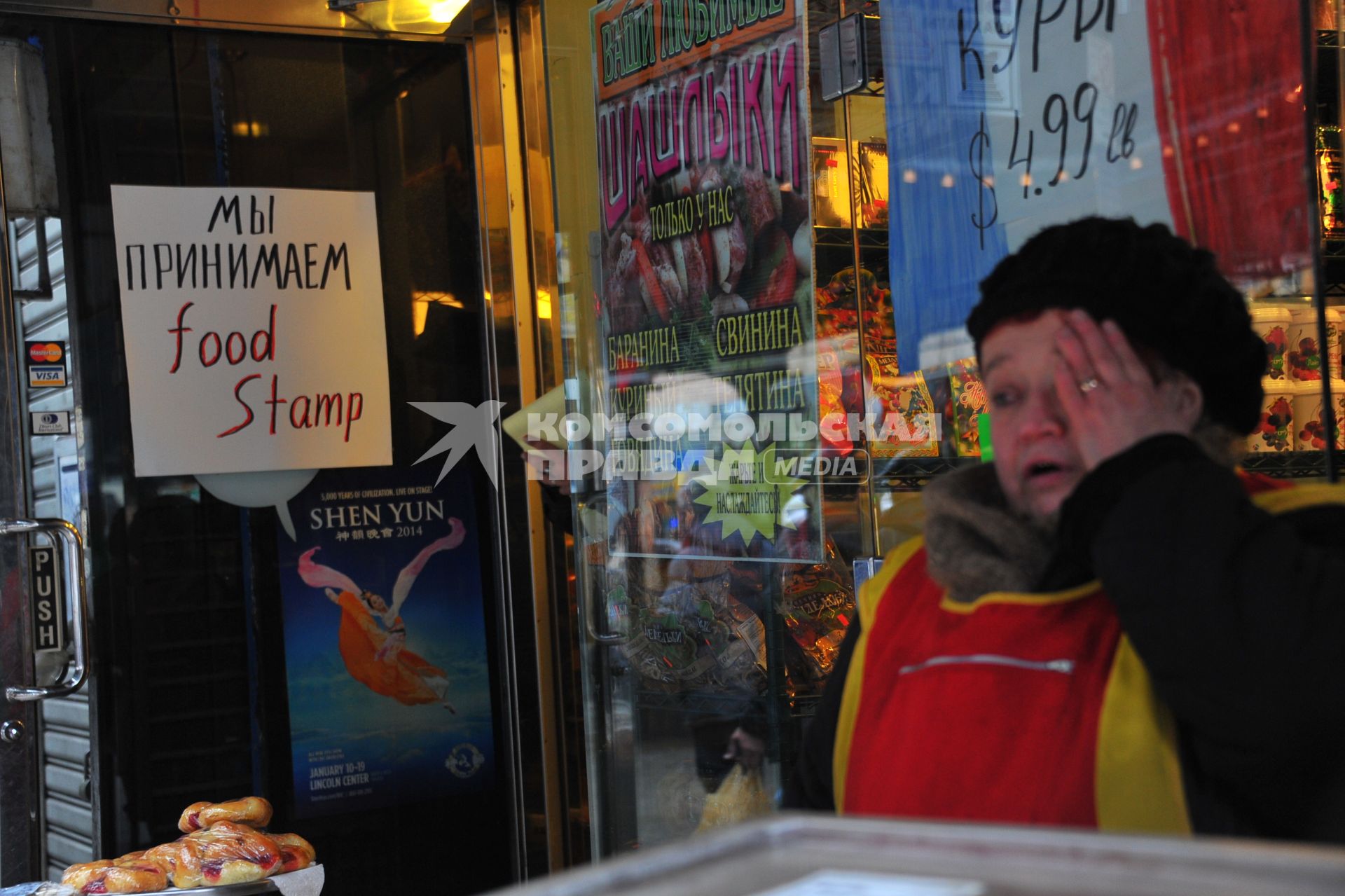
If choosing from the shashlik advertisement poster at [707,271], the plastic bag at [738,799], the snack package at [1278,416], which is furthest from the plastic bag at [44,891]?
the snack package at [1278,416]

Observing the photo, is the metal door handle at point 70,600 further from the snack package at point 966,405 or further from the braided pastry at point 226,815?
the snack package at point 966,405

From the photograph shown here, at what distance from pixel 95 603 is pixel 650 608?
1.43 metres

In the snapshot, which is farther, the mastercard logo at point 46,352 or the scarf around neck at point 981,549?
the mastercard logo at point 46,352

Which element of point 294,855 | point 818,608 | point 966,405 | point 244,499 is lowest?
point 294,855

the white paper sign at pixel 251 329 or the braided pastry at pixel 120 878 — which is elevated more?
the white paper sign at pixel 251 329

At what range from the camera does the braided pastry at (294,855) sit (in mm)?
2273

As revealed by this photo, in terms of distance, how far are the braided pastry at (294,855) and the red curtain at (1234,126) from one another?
5.60 ft

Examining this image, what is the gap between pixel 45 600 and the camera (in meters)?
3.29

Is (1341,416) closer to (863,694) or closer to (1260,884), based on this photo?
(863,694)

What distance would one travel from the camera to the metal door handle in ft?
10.7

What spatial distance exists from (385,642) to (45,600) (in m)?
0.87

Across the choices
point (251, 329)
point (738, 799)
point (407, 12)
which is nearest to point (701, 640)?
point (738, 799)

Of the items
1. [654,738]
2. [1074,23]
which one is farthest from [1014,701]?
[654,738]

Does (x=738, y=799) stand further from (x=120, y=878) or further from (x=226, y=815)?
(x=120, y=878)
